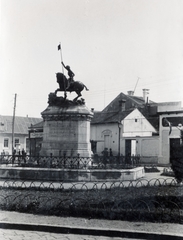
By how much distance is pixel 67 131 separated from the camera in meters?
17.1

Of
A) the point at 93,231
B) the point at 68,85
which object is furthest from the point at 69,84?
the point at 93,231

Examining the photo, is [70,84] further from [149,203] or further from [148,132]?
[148,132]

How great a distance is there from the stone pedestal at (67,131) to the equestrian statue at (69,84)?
0.92 m

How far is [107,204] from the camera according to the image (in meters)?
9.08

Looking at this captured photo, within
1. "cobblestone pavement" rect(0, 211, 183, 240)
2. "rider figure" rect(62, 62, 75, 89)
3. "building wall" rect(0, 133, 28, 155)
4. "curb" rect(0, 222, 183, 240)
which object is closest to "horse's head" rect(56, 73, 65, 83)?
"rider figure" rect(62, 62, 75, 89)

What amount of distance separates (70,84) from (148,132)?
24101 mm

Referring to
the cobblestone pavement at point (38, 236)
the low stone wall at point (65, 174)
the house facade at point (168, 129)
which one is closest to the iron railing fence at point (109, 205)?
the cobblestone pavement at point (38, 236)

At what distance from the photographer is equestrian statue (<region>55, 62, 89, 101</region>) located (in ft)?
58.3

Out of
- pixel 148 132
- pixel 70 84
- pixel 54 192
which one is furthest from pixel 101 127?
pixel 54 192

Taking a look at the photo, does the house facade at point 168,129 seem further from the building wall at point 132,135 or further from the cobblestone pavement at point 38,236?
the cobblestone pavement at point 38,236

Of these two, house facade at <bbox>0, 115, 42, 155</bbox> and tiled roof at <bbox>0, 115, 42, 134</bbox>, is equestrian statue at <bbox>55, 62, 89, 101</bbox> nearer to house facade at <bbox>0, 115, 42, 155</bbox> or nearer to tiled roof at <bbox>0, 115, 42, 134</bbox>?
house facade at <bbox>0, 115, 42, 155</bbox>

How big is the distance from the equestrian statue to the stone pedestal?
0.92 metres

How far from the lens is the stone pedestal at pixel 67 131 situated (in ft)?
55.5

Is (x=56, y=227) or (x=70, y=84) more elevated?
(x=70, y=84)
